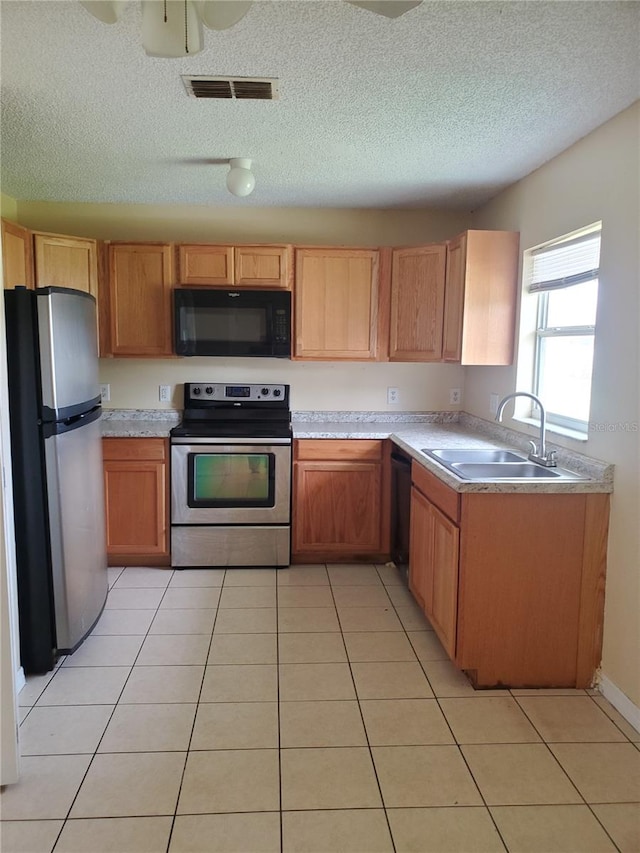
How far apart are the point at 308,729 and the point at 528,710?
856 mm

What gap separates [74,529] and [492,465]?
76.7 inches

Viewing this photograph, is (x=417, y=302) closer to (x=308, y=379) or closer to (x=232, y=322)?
(x=308, y=379)

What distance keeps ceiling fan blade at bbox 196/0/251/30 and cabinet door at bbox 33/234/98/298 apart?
2.28 metres

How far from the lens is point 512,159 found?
272 centimetres

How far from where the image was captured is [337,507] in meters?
3.50

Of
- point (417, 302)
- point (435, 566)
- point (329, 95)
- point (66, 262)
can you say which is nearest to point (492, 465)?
point (435, 566)

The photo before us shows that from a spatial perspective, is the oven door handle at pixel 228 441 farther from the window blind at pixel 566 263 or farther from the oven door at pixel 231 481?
→ the window blind at pixel 566 263

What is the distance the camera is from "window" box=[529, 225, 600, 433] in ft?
8.13

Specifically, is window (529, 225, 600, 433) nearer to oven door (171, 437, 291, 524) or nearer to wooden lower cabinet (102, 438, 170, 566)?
oven door (171, 437, 291, 524)

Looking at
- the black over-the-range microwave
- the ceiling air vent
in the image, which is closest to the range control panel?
the black over-the-range microwave

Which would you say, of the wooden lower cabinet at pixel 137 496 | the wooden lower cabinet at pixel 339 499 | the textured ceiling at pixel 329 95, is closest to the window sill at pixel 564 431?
the wooden lower cabinet at pixel 339 499

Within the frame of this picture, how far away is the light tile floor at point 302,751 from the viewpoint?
156 cm

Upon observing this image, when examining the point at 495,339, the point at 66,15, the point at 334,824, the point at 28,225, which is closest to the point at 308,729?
the point at 334,824

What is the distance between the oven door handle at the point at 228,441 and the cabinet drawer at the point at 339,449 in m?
0.11
